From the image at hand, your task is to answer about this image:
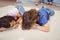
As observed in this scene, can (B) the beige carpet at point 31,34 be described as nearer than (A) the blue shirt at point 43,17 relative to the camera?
Yes

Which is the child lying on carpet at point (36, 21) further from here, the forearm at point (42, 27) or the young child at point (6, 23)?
the young child at point (6, 23)

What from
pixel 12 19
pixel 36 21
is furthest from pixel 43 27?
pixel 12 19

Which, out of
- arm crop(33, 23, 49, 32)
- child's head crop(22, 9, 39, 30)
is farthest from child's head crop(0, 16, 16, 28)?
arm crop(33, 23, 49, 32)

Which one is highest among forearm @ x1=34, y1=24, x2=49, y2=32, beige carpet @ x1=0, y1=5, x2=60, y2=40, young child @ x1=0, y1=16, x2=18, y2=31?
young child @ x1=0, y1=16, x2=18, y2=31

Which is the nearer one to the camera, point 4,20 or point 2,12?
point 4,20

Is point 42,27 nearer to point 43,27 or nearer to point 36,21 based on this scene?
point 43,27

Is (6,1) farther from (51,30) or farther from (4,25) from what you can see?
(51,30)

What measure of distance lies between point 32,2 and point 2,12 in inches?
34.0

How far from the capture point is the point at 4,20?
1905 mm

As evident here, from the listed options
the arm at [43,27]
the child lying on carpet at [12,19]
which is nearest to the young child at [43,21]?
the arm at [43,27]

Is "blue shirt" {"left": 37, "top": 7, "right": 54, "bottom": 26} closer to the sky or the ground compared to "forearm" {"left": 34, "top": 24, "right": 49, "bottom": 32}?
closer to the sky

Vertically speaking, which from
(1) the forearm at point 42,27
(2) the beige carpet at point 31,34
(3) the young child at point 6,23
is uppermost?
(3) the young child at point 6,23

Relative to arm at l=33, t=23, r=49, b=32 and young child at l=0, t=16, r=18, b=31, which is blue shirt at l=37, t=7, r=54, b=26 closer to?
arm at l=33, t=23, r=49, b=32

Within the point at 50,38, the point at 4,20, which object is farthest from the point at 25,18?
the point at 50,38
